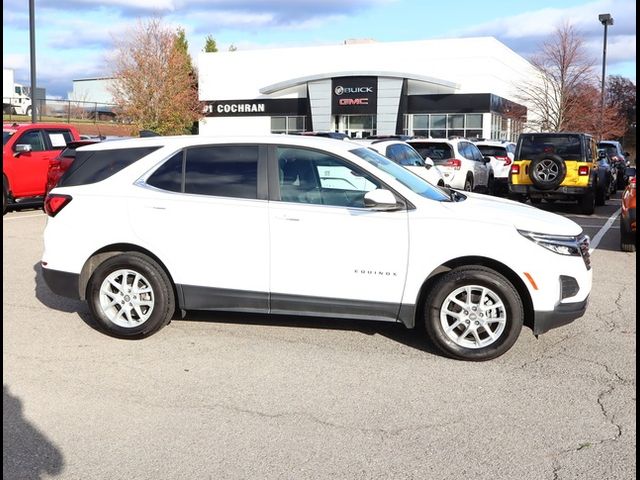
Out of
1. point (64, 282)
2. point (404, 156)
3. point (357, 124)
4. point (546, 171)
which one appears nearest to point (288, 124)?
point (357, 124)

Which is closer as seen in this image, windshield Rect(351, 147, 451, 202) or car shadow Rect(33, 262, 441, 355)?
windshield Rect(351, 147, 451, 202)

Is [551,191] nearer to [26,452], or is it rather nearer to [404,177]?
[404,177]

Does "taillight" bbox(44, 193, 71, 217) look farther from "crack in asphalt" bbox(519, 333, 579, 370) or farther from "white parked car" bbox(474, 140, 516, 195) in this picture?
"white parked car" bbox(474, 140, 516, 195)

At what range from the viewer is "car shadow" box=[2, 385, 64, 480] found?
3.69 meters

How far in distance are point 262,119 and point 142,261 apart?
4641cm

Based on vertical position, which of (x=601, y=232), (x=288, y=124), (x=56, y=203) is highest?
(x=288, y=124)

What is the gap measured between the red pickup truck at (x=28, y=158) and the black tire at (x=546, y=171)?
10.5 metres

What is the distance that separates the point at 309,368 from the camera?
524 centimetres

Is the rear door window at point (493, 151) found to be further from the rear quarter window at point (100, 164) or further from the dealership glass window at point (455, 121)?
the dealership glass window at point (455, 121)

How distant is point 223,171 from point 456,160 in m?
12.0

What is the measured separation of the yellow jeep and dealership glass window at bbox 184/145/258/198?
1064cm

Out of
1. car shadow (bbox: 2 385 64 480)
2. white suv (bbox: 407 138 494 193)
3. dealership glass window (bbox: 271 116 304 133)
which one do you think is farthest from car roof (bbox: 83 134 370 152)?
dealership glass window (bbox: 271 116 304 133)

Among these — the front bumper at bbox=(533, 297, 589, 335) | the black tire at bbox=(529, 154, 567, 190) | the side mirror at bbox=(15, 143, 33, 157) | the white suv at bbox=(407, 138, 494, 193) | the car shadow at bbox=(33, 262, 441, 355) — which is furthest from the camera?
the white suv at bbox=(407, 138, 494, 193)

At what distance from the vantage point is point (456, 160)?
670 inches
